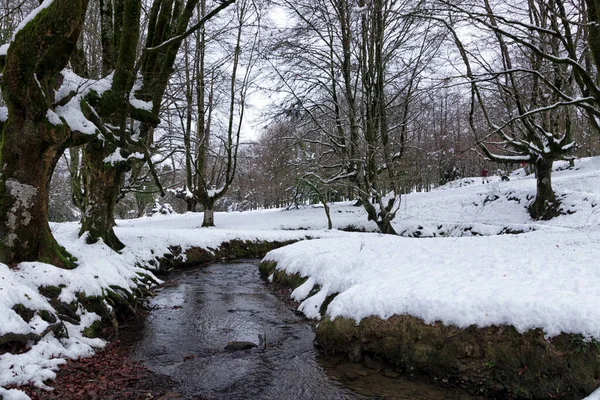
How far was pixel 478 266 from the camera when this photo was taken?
5336 millimetres

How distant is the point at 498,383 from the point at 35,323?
509 cm

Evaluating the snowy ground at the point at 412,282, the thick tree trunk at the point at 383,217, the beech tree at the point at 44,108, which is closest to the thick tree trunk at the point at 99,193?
the snowy ground at the point at 412,282

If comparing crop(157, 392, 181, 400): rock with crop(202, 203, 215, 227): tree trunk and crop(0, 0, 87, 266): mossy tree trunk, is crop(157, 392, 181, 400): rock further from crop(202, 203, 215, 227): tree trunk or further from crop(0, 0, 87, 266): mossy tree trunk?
crop(202, 203, 215, 227): tree trunk

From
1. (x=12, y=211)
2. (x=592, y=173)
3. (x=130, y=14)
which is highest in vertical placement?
(x=130, y=14)

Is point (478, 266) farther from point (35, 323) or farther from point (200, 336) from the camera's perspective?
point (35, 323)

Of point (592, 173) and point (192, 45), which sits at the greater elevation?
point (192, 45)

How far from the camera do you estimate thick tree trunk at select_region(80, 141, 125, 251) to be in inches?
349

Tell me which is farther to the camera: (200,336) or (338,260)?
(338,260)

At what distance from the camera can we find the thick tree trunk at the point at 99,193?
349 inches

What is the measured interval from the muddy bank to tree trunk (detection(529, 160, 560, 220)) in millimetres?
12798

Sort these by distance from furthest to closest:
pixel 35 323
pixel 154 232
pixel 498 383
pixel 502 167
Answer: pixel 502 167 → pixel 154 232 → pixel 35 323 → pixel 498 383

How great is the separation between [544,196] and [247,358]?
48.9 ft

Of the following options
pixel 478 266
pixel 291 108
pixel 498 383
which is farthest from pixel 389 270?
pixel 291 108

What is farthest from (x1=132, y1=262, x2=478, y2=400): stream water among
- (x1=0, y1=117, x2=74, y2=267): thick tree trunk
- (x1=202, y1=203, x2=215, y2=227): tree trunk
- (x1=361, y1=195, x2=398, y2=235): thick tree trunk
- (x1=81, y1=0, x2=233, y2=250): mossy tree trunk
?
(x1=202, y1=203, x2=215, y2=227): tree trunk
